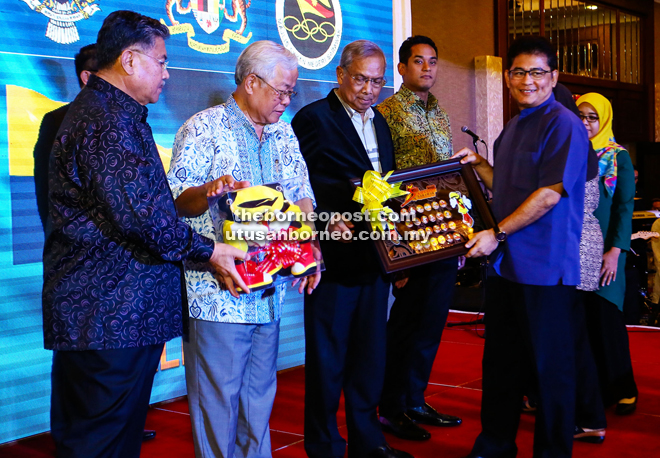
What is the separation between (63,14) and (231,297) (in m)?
1.94

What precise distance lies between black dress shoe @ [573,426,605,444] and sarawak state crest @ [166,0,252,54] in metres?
2.76

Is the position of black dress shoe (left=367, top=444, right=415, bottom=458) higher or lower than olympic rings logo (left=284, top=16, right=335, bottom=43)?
lower

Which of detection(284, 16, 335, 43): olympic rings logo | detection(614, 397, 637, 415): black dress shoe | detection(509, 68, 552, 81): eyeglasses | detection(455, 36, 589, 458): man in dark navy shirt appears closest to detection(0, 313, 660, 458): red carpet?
detection(614, 397, 637, 415): black dress shoe

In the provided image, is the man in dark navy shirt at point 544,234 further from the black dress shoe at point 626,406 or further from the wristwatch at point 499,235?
the black dress shoe at point 626,406

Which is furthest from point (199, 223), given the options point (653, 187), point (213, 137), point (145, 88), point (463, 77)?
point (653, 187)

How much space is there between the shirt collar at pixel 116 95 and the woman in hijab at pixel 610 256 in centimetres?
229

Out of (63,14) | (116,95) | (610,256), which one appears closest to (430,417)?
(610,256)

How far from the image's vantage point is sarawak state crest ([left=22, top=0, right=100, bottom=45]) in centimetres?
306

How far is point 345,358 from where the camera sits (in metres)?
2.67

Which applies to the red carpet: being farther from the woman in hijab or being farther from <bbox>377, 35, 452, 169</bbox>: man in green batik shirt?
<bbox>377, 35, 452, 169</bbox>: man in green batik shirt

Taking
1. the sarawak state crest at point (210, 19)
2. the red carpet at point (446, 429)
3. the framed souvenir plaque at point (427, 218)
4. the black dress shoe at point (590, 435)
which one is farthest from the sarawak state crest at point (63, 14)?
the black dress shoe at point (590, 435)

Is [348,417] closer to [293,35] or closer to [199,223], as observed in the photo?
[199,223]

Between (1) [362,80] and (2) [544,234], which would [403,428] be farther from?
(1) [362,80]

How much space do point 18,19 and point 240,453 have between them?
221 cm
